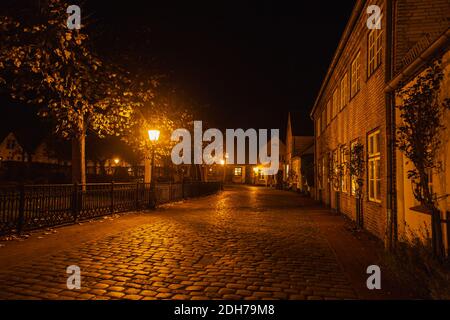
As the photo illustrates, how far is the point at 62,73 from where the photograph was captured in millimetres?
11172

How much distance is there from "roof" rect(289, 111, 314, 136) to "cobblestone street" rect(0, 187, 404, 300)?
31405 mm

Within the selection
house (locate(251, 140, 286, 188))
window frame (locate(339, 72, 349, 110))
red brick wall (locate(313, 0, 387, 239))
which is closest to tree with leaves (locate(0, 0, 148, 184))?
red brick wall (locate(313, 0, 387, 239))

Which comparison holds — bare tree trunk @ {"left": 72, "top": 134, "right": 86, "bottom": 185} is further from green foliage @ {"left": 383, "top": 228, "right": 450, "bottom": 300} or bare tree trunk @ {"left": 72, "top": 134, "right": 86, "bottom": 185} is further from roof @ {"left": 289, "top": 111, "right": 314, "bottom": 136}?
roof @ {"left": 289, "top": 111, "right": 314, "bottom": 136}

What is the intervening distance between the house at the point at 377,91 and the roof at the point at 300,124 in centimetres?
2390

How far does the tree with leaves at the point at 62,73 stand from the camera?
27.7 ft

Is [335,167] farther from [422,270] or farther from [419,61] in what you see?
[422,270]

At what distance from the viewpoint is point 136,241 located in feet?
27.4

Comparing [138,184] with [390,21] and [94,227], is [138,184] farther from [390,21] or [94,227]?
[390,21]

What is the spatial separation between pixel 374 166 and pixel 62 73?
9946 mm

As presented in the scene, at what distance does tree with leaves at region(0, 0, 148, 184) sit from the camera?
27.7 feet

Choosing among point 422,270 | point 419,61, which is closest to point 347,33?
point 419,61

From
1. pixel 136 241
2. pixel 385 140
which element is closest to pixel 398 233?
pixel 385 140

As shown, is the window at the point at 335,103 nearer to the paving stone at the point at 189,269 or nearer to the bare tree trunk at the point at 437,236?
the paving stone at the point at 189,269

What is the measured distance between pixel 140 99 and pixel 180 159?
14951 millimetres
